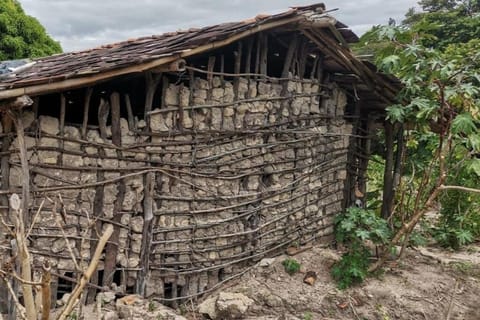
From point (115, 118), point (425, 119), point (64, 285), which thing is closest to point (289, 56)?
point (425, 119)

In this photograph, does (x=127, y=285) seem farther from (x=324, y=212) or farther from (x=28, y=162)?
(x=324, y=212)

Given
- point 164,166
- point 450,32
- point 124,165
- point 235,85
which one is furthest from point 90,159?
point 450,32

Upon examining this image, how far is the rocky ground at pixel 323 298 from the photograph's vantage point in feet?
16.1

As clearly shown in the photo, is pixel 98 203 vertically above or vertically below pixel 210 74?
below

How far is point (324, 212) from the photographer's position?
6.79m

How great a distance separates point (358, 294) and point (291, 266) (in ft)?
2.92

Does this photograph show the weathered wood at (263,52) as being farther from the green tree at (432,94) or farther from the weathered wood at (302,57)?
the green tree at (432,94)

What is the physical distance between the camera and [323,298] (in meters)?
5.45

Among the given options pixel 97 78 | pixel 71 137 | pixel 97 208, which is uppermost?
pixel 97 78

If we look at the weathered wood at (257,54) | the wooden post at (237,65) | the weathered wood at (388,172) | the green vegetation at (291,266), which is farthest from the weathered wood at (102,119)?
the weathered wood at (388,172)

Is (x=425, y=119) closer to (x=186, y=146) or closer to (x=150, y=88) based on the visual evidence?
(x=186, y=146)

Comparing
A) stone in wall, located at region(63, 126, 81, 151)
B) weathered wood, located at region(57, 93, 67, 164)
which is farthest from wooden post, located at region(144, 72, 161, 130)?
weathered wood, located at region(57, 93, 67, 164)

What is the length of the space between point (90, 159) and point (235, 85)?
1.88 metres

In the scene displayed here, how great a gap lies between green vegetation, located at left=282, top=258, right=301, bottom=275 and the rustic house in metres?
0.24
